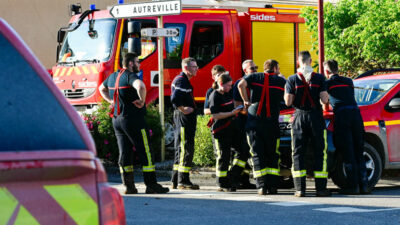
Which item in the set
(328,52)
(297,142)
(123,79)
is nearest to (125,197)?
(123,79)

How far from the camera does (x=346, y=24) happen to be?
18.1m

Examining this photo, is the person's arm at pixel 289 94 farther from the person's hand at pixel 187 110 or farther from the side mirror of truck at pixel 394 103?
the side mirror of truck at pixel 394 103

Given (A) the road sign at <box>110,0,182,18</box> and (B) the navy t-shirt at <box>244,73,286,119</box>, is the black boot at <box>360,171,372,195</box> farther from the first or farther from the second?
→ (A) the road sign at <box>110,0,182,18</box>

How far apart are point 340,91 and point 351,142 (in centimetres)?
66

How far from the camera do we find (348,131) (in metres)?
9.43

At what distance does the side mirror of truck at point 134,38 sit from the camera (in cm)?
1234

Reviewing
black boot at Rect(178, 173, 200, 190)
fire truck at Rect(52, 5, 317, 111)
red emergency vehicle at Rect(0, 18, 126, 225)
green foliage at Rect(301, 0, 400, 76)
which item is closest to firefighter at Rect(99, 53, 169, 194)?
black boot at Rect(178, 173, 200, 190)

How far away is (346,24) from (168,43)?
5175 millimetres

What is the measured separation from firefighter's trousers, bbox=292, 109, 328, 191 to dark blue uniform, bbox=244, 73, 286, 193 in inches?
11.2

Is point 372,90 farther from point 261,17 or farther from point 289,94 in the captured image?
point 261,17

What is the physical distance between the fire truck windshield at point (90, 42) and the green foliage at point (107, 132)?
200 centimetres

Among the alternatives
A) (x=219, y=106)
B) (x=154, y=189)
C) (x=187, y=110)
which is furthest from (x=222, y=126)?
(x=154, y=189)

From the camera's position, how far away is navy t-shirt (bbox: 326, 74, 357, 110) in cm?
951

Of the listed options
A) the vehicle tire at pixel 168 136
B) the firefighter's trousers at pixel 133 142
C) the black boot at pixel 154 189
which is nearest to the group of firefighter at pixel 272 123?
the black boot at pixel 154 189
